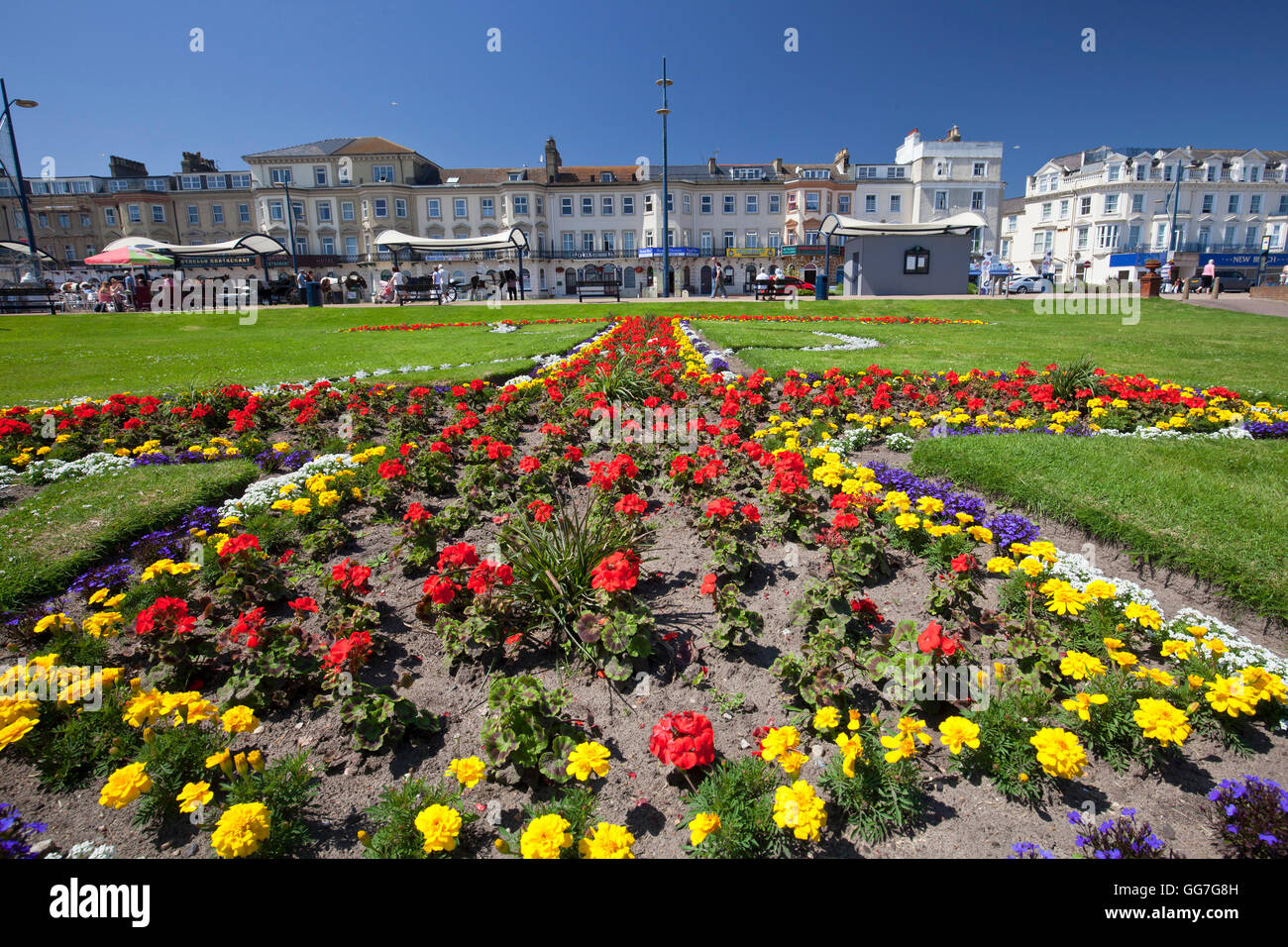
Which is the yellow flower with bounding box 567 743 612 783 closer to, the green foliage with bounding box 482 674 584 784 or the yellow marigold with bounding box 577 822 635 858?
Answer: the green foliage with bounding box 482 674 584 784

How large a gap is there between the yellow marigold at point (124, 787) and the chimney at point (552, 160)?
6662 cm

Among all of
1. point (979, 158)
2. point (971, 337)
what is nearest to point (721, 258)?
point (979, 158)

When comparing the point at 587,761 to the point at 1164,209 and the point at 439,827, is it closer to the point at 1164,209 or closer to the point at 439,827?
the point at 439,827

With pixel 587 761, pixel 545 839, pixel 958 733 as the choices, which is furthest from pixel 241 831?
pixel 958 733

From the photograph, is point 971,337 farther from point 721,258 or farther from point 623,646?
point 721,258

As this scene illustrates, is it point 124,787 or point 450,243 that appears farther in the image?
point 450,243

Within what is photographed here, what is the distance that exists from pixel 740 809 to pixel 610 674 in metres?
0.81

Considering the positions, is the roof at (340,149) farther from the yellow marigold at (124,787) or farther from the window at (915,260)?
the yellow marigold at (124,787)

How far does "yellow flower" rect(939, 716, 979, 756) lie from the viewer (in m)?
2.11

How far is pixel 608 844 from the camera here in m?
1.74

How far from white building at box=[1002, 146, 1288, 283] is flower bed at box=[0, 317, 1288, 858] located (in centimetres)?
6842

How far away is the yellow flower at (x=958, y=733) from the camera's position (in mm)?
2109
